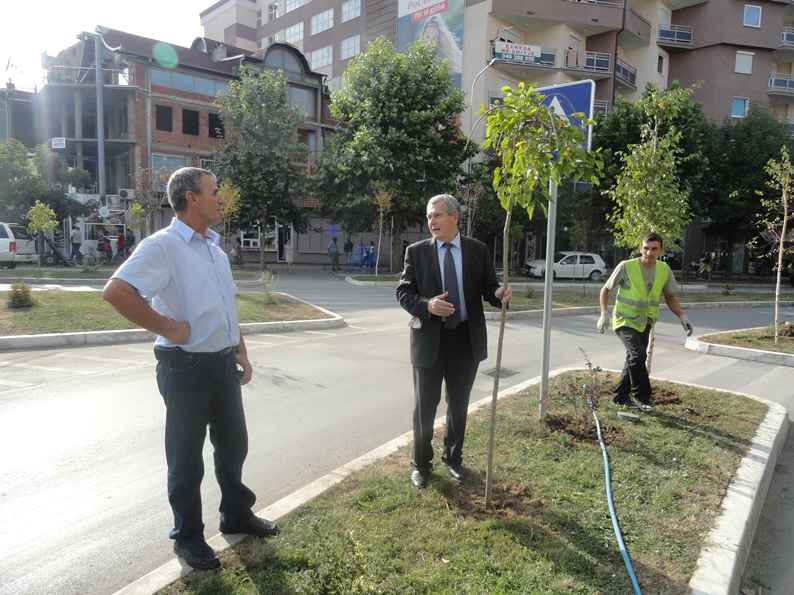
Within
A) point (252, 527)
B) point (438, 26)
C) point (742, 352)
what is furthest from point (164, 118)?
point (252, 527)

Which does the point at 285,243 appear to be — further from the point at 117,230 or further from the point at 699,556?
the point at 699,556

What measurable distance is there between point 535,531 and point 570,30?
36.5m

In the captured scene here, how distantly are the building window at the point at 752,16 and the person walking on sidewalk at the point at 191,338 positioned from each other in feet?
152

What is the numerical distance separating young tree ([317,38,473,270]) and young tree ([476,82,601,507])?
67.2ft

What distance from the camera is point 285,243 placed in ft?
119

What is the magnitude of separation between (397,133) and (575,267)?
40.3 feet

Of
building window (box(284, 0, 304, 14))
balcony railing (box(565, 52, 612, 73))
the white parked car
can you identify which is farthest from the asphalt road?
building window (box(284, 0, 304, 14))

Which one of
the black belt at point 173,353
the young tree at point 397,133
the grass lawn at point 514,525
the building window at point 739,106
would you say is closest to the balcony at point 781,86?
the building window at point 739,106

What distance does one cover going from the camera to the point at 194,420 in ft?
9.15

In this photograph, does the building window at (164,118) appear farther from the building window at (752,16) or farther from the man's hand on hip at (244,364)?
the building window at (752,16)

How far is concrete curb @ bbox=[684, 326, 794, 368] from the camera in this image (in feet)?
30.5

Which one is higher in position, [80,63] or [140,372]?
[80,63]

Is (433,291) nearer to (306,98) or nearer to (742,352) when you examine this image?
(742,352)

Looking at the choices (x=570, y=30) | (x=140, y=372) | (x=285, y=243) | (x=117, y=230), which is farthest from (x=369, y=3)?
(x=140, y=372)
